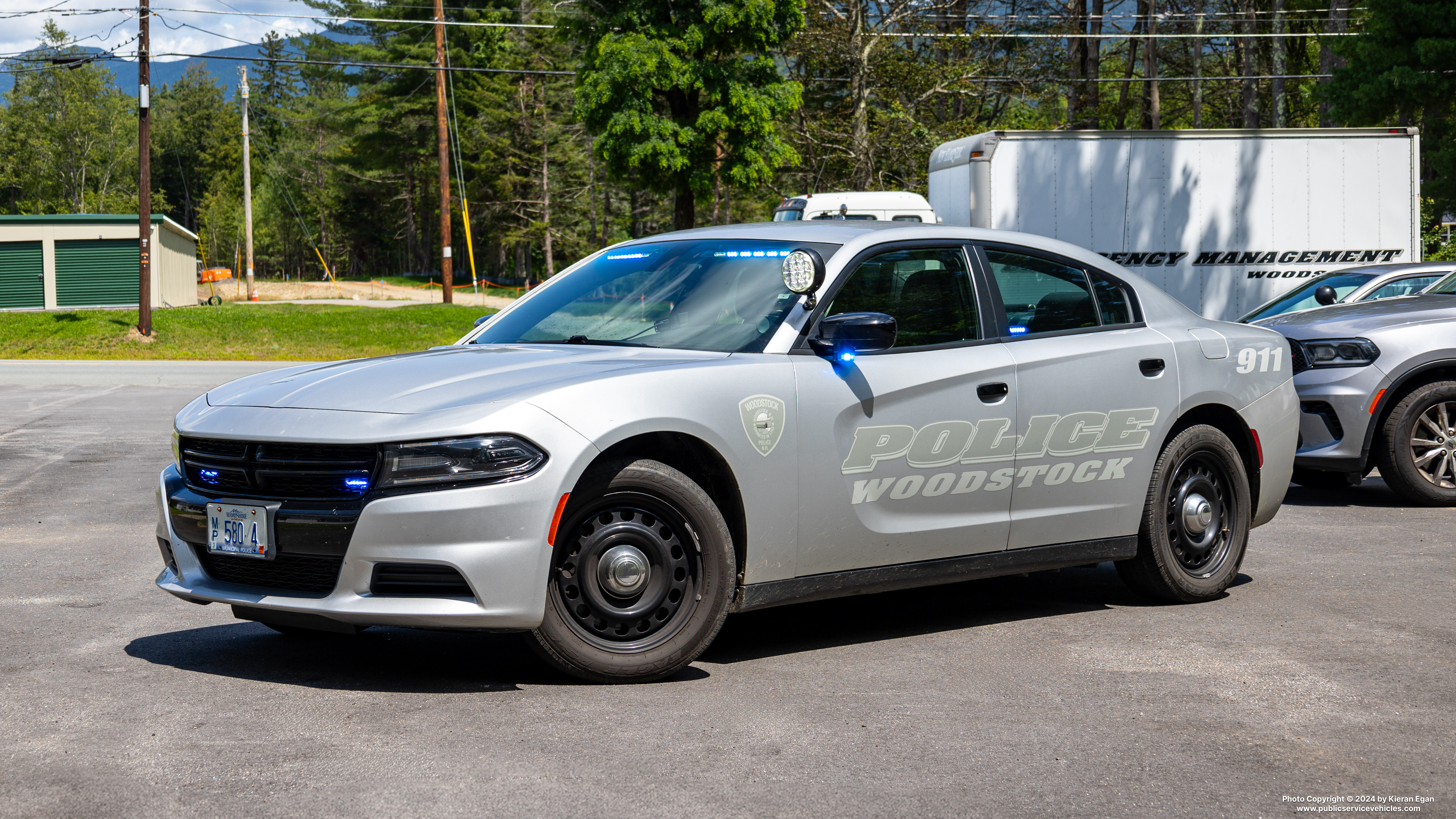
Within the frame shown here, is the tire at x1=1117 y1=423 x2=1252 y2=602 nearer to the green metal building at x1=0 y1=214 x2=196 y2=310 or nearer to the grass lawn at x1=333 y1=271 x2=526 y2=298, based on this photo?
the green metal building at x1=0 y1=214 x2=196 y2=310

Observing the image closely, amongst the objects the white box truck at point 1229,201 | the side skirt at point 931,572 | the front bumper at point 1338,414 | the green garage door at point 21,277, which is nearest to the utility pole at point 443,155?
the green garage door at point 21,277

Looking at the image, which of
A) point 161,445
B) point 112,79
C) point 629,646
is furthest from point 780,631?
point 112,79

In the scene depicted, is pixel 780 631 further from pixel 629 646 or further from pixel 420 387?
pixel 420 387

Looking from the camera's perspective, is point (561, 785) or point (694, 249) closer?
point (561, 785)

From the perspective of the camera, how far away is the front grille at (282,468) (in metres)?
4.41

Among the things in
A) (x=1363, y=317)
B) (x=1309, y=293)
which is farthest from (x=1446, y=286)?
(x=1363, y=317)

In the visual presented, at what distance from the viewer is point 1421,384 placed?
939 centimetres

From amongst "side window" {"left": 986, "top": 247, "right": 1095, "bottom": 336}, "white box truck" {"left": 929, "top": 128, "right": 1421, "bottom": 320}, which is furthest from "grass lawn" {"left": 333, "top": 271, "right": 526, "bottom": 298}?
"side window" {"left": 986, "top": 247, "right": 1095, "bottom": 336}

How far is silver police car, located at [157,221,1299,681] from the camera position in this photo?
4418 mm

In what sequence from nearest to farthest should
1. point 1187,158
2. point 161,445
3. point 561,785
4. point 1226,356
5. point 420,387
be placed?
1. point 561,785
2. point 420,387
3. point 1226,356
4. point 161,445
5. point 1187,158

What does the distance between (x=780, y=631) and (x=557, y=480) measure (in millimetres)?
1738

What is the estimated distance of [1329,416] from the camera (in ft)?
30.3

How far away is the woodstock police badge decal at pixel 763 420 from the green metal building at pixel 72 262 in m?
36.8

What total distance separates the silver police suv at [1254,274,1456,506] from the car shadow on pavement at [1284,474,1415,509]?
0.28 meters
